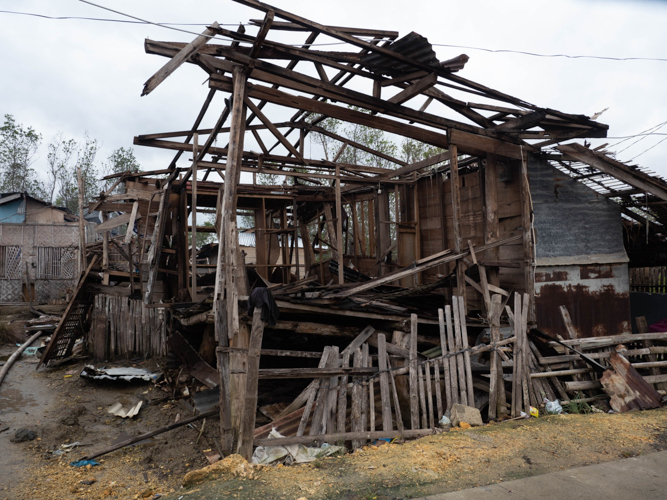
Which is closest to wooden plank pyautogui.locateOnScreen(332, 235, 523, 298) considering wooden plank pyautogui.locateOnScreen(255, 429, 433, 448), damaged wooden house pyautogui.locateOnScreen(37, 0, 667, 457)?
damaged wooden house pyautogui.locateOnScreen(37, 0, 667, 457)

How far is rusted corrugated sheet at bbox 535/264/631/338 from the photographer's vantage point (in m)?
7.90

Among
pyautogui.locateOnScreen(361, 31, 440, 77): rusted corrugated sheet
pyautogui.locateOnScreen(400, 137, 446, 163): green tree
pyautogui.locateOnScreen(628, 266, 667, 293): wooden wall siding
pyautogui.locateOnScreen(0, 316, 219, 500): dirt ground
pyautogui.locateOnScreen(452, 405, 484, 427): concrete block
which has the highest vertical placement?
A: pyautogui.locateOnScreen(400, 137, 446, 163): green tree

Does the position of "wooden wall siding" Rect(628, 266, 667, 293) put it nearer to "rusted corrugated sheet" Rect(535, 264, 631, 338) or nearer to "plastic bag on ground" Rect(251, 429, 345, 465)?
"rusted corrugated sheet" Rect(535, 264, 631, 338)

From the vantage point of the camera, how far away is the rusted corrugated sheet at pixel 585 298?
7.90m

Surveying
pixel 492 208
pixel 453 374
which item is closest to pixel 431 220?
pixel 492 208

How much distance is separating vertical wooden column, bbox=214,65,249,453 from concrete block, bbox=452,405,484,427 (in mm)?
2873

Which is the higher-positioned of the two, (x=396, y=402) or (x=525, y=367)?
(x=525, y=367)

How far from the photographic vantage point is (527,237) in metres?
7.57

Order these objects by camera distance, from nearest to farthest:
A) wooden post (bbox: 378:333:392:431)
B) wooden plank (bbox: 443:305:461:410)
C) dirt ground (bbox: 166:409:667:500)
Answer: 1. dirt ground (bbox: 166:409:667:500)
2. wooden post (bbox: 378:333:392:431)
3. wooden plank (bbox: 443:305:461:410)

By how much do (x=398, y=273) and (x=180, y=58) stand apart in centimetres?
422

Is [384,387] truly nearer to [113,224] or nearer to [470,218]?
[470,218]

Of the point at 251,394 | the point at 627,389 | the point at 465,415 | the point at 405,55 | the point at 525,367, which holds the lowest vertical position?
the point at 465,415

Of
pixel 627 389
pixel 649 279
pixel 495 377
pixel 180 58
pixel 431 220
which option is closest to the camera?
pixel 180 58

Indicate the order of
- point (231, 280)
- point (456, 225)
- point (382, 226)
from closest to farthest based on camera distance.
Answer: point (231, 280) → point (456, 225) → point (382, 226)
